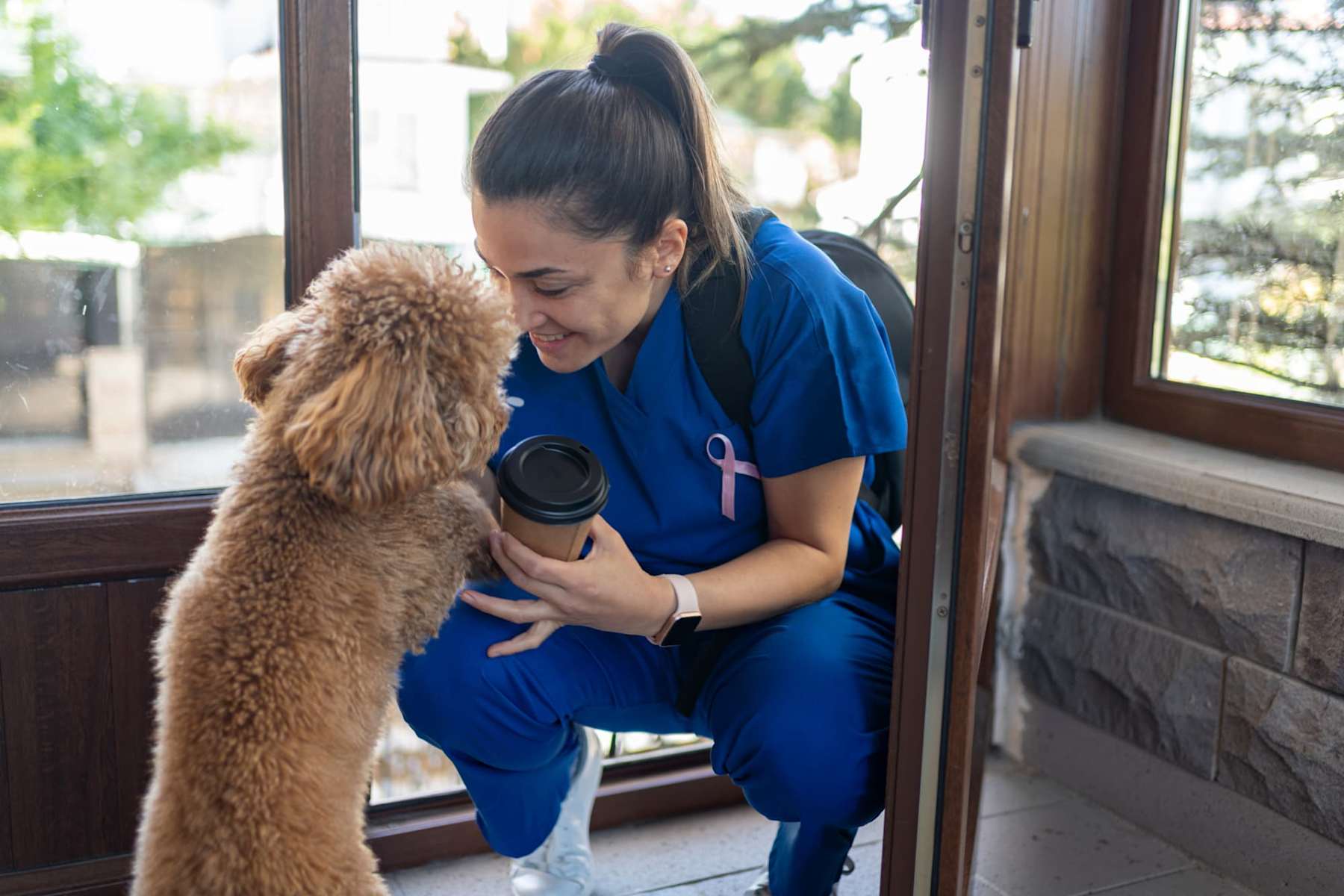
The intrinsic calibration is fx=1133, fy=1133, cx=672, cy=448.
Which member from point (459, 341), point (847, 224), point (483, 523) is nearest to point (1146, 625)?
point (847, 224)

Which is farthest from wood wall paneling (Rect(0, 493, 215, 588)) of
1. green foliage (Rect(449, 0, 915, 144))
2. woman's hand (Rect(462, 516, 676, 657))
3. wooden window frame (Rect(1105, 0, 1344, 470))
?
wooden window frame (Rect(1105, 0, 1344, 470))

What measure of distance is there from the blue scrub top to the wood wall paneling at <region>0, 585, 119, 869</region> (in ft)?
2.34

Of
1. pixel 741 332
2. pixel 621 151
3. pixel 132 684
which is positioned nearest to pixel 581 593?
pixel 741 332

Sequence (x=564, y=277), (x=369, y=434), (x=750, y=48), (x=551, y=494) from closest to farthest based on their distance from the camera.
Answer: (x=369, y=434) → (x=551, y=494) → (x=564, y=277) → (x=750, y=48)

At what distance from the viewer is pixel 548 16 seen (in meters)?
2.89

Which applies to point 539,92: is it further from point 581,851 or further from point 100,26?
point 581,851

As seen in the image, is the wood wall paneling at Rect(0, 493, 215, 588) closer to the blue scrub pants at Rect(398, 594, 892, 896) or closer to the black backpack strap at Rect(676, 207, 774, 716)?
the blue scrub pants at Rect(398, 594, 892, 896)

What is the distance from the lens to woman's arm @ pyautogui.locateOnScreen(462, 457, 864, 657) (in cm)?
150

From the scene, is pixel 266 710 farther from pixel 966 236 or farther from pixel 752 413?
pixel 966 236

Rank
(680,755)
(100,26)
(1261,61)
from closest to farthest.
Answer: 1. (100,26)
2. (1261,61)
3. (680,755)

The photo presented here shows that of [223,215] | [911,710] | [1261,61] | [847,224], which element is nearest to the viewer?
[911,710]

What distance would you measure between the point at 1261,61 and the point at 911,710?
1.56m

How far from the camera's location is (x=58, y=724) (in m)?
1.91

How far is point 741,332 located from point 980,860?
1.22 metres
